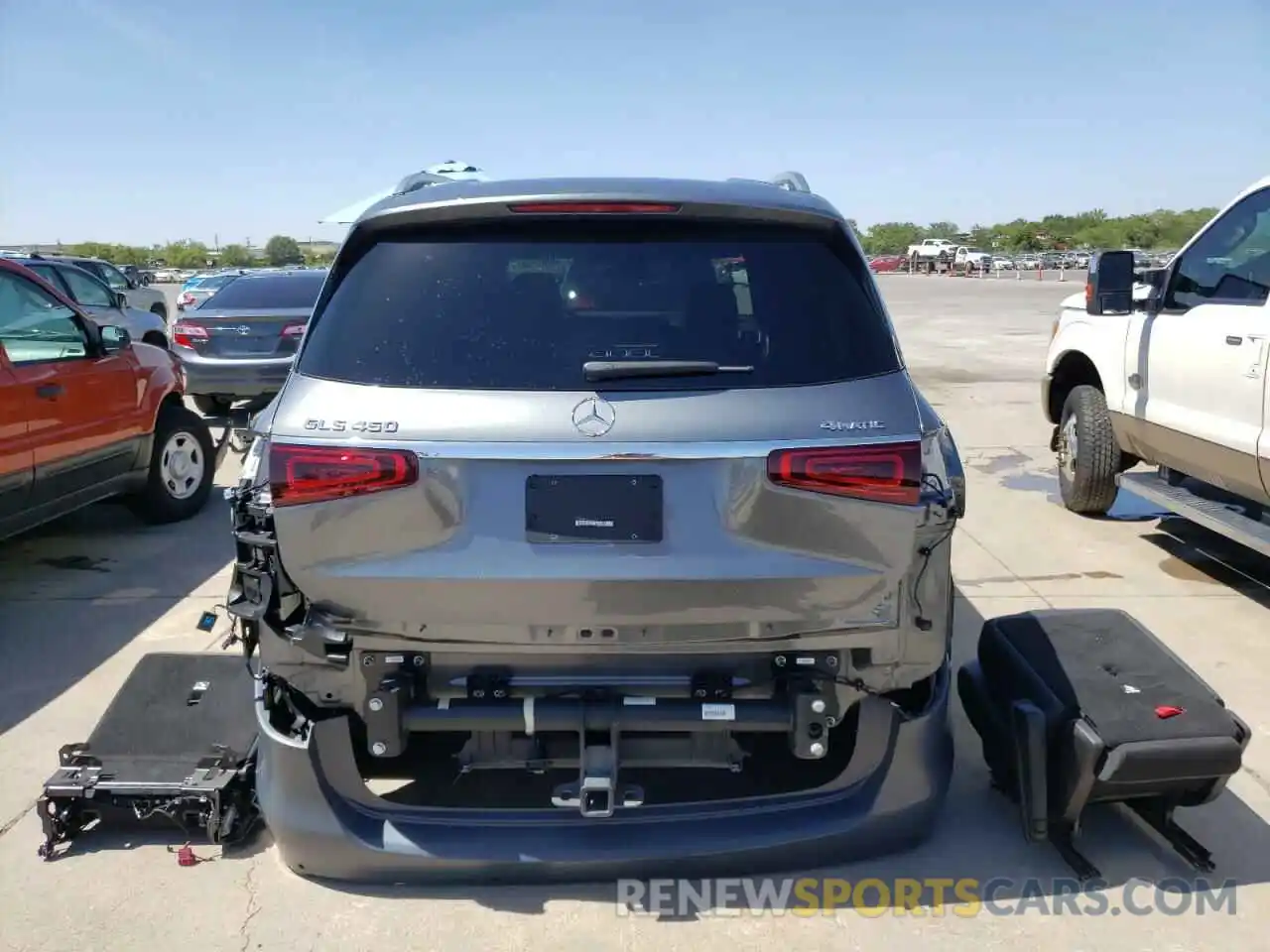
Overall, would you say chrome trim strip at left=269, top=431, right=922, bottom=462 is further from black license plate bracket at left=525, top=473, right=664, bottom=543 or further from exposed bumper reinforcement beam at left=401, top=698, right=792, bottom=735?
exposed bumper reinforcement beam at left=401, top=698, right=792, bottom=735

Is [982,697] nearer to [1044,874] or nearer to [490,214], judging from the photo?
[1044,874]

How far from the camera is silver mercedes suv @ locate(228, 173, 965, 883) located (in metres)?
2.53

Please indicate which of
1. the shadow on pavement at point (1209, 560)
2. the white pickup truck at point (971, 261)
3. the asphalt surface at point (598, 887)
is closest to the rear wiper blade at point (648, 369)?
the asphalt surface at point (598, 887)

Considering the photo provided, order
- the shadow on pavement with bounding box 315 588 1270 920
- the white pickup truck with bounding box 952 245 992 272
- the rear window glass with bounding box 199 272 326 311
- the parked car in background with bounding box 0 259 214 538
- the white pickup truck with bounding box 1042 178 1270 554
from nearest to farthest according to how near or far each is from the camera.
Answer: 1. the shadow on pavement with bounding box 315 588 1270 920
2. the white pickup truck with bounding box 1042 178 1270 554
3. the parked car in background with bounding box 0 259 214 538
4. the rear window glass with bounding box 199 272 326 311
5. the white pickup truck with bounding box 952 245 992 272

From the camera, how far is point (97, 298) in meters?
13.0

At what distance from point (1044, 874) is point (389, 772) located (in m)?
2.03

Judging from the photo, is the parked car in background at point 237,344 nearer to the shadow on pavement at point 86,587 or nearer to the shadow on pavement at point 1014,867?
the shadow on pavement at point 86,587

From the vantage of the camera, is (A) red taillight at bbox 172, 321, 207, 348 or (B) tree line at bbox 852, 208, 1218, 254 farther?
(B) tree line at bbox 852, 208, 1218, 254

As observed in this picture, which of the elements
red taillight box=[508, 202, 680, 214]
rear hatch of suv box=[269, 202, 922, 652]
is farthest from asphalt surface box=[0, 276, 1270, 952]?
red taillight box=[508, 202, 680, 214]

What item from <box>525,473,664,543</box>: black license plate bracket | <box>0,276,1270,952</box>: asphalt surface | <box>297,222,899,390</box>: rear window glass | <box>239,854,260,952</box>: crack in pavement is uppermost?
<box>297,222,899,390</box>: rear window glass

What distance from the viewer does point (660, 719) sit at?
2680 millimetres

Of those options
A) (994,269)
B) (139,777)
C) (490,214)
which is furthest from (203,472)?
(994,269)

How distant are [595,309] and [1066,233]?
352ft

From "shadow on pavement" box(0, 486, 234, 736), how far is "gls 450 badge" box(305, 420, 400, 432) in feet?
8.17
